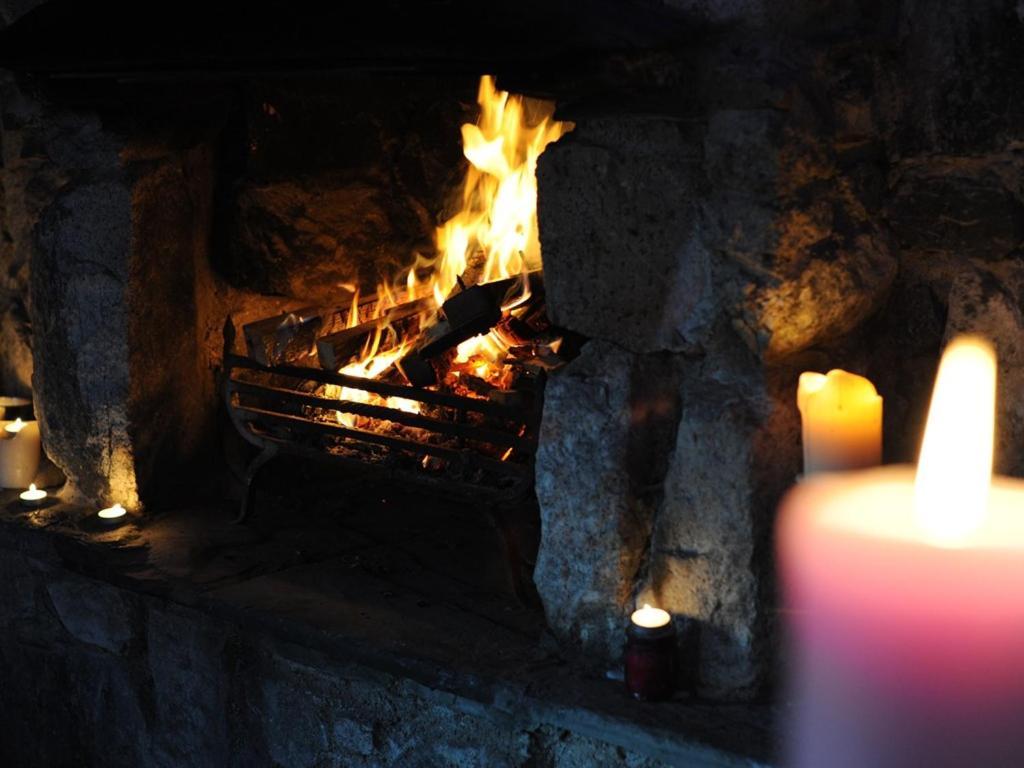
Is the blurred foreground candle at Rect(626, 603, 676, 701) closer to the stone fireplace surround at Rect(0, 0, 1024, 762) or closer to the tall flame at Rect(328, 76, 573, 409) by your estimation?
the stone fireplace surround at Rect(0, 0, 1024, 762)

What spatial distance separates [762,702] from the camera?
2.05 metres

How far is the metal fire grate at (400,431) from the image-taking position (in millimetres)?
2525

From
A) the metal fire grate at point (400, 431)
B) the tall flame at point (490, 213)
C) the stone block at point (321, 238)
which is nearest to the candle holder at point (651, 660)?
the metal fire grate at point (400, 431)

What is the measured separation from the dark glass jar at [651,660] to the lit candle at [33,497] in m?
1.93

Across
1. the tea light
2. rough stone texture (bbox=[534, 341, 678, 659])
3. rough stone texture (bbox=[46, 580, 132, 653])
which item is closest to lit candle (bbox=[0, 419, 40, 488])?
the tea light

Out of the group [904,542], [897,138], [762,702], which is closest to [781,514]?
[762,702]

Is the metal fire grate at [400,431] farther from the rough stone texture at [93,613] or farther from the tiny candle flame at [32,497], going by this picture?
the tiny candle flame at [32,497]

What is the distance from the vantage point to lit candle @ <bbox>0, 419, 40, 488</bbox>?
3340 mm

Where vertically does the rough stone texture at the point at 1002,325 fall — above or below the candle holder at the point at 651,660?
above

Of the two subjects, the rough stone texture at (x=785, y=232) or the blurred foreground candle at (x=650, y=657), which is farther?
the blurred foreground candle at (x=650, y=657)

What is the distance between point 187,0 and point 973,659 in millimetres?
2222

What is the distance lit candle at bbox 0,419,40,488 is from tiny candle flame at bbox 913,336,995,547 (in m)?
3.09

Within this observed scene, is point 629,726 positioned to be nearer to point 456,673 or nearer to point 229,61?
point 456,673

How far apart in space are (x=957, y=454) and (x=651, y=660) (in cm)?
137
